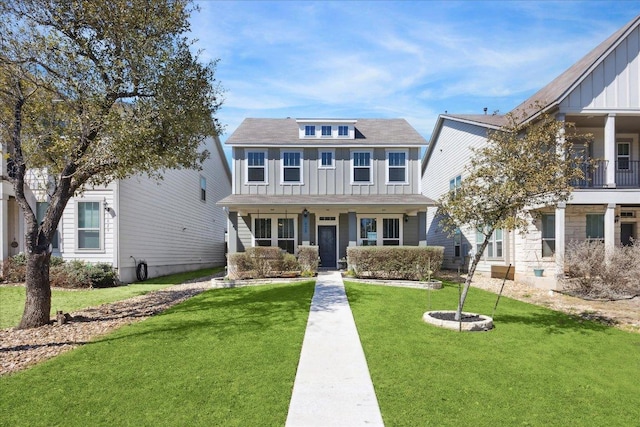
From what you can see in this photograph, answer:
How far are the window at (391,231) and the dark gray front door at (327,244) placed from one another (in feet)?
7.55

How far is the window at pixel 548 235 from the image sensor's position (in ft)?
52.7

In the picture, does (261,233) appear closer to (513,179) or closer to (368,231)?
(368,231)

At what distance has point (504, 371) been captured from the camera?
599 cm

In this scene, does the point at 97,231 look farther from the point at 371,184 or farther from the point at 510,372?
the point at 510,372

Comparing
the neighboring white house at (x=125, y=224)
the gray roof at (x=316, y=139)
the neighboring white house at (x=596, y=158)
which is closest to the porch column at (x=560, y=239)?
the neighboring white house at (x=596, y=158)

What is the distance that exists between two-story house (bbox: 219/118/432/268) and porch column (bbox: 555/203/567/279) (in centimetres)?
530

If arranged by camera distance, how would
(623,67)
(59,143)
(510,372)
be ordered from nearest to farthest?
(510,372)
(59,143)
(623,67)

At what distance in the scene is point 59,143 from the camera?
8.30 m

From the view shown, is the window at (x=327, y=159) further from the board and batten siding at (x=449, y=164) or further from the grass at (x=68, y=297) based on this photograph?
the grass at (x=68, y=297)

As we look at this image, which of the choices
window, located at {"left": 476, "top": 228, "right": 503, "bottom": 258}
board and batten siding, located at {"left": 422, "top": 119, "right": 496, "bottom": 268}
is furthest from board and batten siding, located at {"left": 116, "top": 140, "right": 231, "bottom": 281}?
window, located at {"left": 476, "top": 228, "right": 503, "bottom": 258}

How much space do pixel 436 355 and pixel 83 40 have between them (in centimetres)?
951

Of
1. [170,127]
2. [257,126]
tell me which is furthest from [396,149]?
[170,127]

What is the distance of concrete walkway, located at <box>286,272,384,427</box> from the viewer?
178 inches

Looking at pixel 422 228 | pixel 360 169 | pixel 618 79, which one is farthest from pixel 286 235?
pixel 618 79
